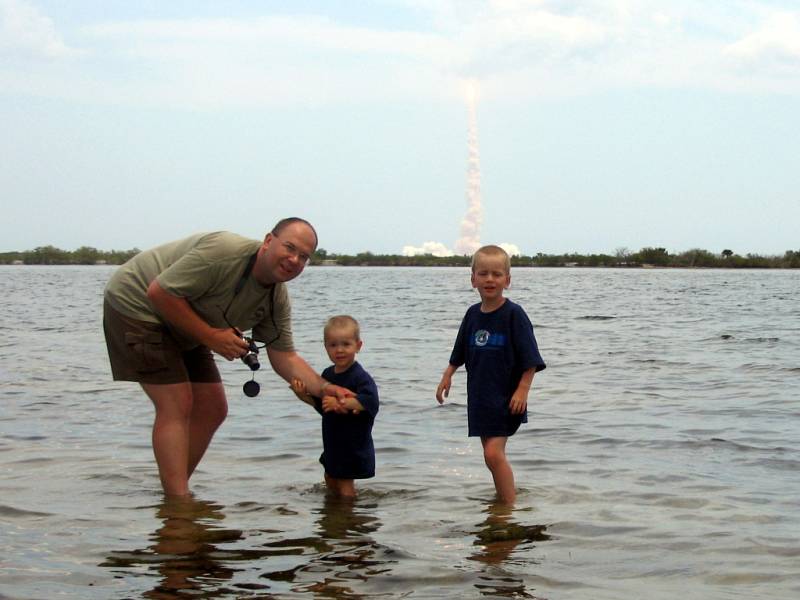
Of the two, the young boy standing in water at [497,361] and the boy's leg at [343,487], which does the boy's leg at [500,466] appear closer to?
the young boy standing in water at [497,361]

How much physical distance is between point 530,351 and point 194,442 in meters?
2.06

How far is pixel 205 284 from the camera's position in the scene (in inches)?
216

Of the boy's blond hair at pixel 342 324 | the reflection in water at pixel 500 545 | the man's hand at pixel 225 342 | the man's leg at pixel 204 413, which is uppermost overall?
the boy's blond hair at pixel 342 324

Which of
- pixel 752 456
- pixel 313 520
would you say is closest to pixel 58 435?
pixel 313 520

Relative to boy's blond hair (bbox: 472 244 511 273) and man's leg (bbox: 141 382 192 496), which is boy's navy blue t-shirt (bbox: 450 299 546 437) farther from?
man's leg (bbox: 141 382 192 496)

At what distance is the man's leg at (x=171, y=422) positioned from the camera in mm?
5812

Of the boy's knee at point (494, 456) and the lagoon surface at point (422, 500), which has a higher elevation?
the boy's knee at point (494, 456)

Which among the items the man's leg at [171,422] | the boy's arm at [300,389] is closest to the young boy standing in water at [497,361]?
the boy's arm at [300,389]

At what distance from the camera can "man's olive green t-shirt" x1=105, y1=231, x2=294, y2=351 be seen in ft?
17.9

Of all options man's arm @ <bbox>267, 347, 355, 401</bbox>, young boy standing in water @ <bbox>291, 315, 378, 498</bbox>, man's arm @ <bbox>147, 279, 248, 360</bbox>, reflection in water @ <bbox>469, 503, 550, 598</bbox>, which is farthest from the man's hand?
reflection in water @ <bbox>469, 503, 550, 598</bbox>

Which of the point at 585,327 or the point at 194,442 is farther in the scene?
the point at 585,327

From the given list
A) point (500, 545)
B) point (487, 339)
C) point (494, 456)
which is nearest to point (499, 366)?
point (487, 339)

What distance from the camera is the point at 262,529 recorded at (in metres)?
5.65

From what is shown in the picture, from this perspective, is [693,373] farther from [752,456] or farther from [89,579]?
[89,579]
